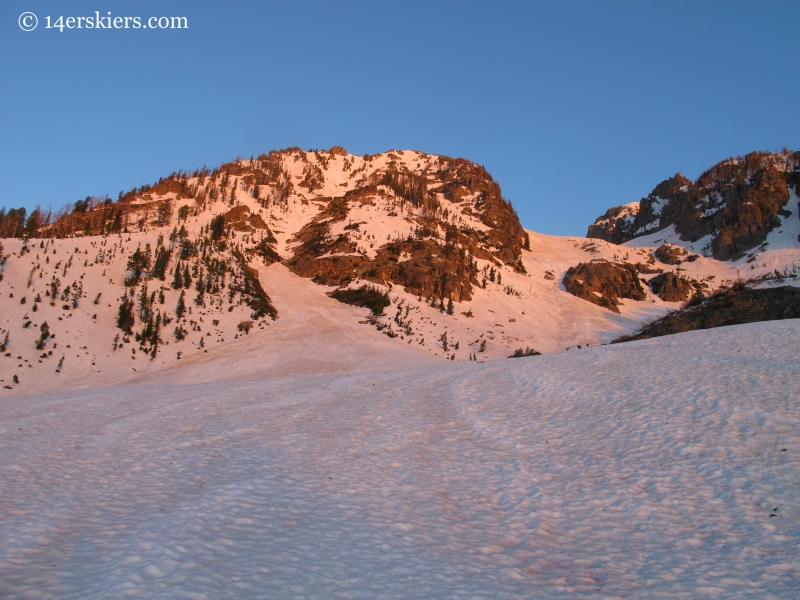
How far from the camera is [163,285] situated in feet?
118

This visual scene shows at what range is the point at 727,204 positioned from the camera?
88.8 metres

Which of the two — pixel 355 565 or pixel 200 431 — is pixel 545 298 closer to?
pixel 200 431

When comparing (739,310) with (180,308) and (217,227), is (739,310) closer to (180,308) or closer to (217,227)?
(180,308)

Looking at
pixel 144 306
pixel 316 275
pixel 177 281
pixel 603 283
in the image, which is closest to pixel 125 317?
pixel 144 306

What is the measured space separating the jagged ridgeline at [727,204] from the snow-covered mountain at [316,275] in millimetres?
1307

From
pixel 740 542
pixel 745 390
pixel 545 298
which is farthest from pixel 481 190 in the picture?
pixel 740 542

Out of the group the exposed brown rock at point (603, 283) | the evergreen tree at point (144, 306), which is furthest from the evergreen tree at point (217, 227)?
the exposed brown rock at point (603, 283)

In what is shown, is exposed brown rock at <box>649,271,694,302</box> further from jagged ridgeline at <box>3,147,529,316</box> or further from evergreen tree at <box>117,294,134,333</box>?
evergreen tree at <box>117,294,134,333</box>

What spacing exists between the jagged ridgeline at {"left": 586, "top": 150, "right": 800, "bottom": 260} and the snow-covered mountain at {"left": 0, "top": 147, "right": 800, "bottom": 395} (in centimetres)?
131

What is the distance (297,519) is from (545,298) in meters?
62.3

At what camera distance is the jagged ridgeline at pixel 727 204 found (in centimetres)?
8175

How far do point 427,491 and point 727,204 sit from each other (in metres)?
104

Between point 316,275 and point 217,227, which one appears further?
point 217,227

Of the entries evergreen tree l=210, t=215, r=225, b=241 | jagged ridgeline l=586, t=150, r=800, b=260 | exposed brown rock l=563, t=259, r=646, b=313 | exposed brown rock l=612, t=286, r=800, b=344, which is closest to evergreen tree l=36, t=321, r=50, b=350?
evergreen tree l=210, t=215, r=225, b=241
